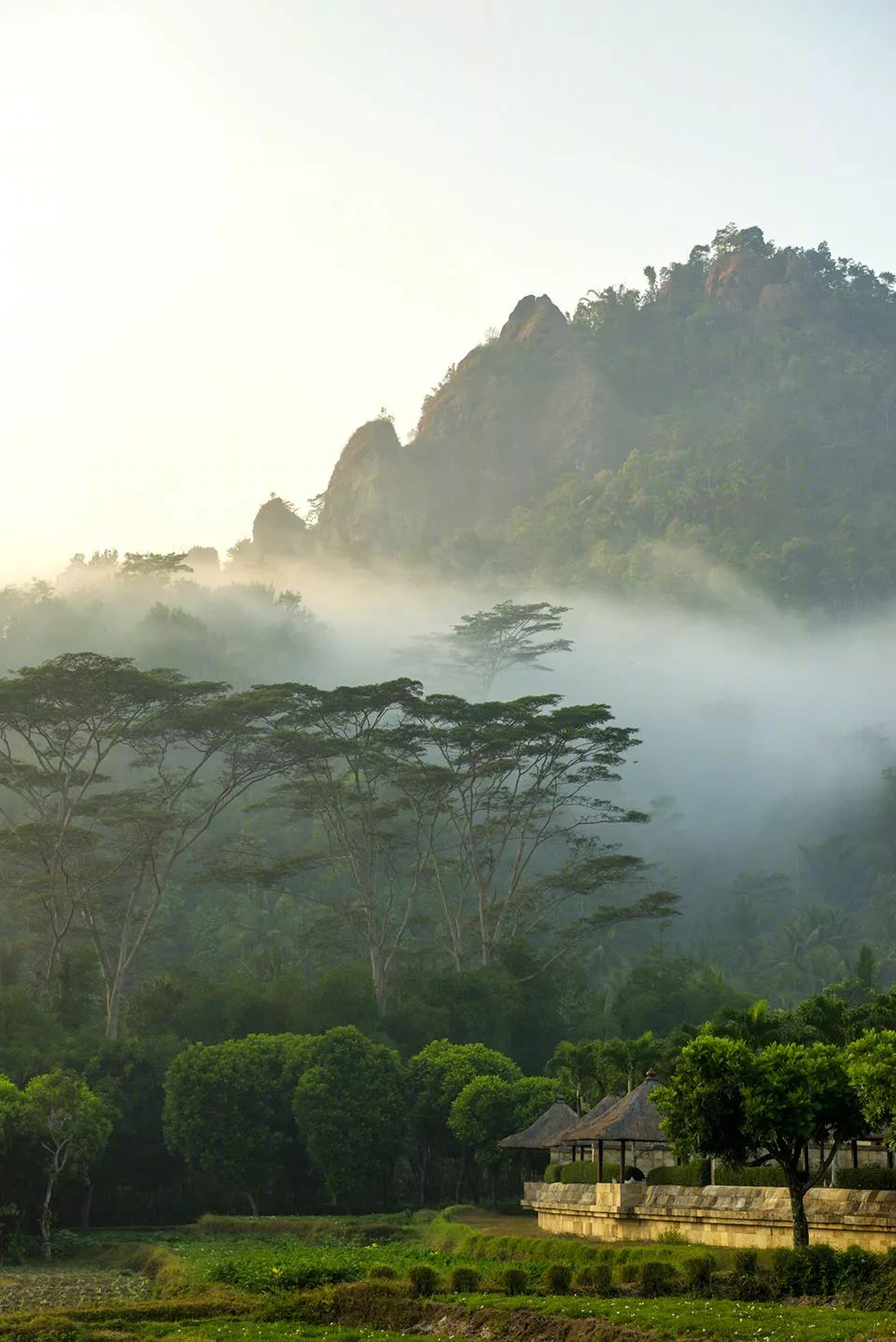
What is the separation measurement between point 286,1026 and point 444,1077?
1193 centimetres

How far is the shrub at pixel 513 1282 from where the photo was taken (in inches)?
1508

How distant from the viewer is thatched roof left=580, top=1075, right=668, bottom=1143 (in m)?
47.2

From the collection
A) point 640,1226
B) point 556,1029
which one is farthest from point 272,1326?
point 556,1029

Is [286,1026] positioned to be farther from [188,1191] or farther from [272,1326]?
[272,1326]

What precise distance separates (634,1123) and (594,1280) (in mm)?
10309

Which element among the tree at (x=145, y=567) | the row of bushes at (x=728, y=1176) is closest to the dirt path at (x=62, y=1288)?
the row of bushes at (x=728, y=1176)

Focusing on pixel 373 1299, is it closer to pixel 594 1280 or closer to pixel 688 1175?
pixel 594 1280

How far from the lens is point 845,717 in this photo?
165 m

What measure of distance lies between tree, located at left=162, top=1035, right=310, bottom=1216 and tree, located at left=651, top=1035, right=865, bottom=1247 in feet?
93.9

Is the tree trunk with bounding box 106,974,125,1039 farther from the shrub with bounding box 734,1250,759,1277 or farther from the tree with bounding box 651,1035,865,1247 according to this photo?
the shrub with bounding box 734,1250,759,1277

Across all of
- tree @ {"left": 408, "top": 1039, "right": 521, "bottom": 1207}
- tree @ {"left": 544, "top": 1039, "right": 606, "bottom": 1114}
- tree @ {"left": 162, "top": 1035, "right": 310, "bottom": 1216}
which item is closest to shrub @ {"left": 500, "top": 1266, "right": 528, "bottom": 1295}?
tree @ {"left": 544, "top": 1039, "right": 606, "bottom": 1114}

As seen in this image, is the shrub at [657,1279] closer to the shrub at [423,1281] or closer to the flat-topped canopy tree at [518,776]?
the shrub at [423,1281]

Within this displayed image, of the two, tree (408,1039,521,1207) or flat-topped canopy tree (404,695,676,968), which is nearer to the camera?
tree (408,1039,521,1207)

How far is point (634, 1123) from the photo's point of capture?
47656mm
